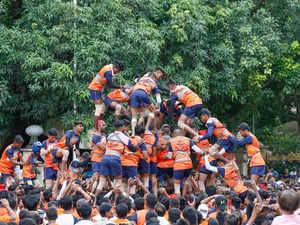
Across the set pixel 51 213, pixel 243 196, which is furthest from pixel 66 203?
pixel 243 196

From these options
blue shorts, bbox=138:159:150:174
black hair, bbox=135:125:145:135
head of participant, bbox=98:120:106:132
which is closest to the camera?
black hair, bbox=135:125:145:135

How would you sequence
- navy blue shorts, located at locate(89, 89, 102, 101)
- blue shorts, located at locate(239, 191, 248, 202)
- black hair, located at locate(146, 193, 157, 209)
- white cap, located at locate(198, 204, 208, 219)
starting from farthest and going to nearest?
navy blue shorts, located at locate(89, 89, 102, 101) → blue shorts, located at locate(239, 191, 248, 202) → white cap, located at locate(198, 204, 208, 219) → black hair, located at locate(146, 193, 157, 209)

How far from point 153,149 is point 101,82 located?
1.86 m

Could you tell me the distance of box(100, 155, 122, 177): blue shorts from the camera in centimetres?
982

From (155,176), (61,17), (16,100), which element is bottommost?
(155,176)

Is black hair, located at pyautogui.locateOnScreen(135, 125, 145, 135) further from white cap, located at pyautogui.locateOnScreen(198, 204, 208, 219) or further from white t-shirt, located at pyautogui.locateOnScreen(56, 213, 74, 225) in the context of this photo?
white t-shirt, located at pyautogui.locateOnScreen(56, 213, 74, 225)

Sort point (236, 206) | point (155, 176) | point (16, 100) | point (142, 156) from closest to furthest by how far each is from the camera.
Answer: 1. point (236, 206)
2. point (142, 156)
3. point (155, 176)
4. point (16, 100)

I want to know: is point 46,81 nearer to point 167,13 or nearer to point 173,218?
point 167,13

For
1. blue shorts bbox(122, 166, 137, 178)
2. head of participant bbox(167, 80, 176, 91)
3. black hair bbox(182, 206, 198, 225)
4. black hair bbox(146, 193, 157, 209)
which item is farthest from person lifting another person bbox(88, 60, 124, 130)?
black hair bbox(182, 206, 198, 225)

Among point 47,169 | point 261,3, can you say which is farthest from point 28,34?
point 261,3

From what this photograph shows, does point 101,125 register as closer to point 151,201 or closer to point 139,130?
point 139,130

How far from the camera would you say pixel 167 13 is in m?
17.1

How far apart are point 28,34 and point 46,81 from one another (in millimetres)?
1629

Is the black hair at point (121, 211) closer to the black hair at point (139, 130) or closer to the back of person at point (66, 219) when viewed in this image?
the back of person at point (66, 219)
